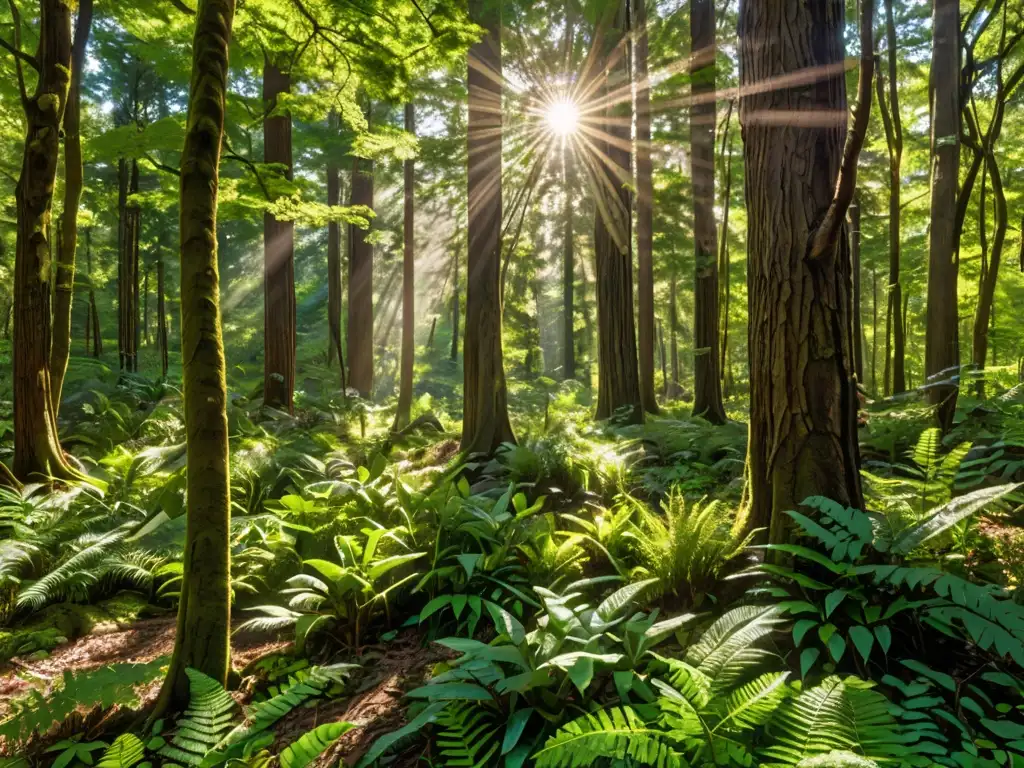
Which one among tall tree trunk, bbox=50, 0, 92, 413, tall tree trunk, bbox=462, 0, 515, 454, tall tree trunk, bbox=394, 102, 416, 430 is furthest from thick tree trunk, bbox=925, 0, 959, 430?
tall tree trunk, bbox=50, 0, 92, 413

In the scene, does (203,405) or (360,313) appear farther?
(360,313)

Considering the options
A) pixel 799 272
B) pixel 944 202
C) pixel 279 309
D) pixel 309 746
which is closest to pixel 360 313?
pixel 279 309

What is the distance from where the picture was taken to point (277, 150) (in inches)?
397

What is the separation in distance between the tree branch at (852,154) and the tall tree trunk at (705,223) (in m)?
5.81

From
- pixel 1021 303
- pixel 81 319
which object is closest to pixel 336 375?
pixel 81 319

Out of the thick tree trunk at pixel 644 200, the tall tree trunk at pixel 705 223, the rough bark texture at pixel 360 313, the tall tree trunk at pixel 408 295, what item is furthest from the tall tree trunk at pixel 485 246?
the rough bark texture at pixel 360 313

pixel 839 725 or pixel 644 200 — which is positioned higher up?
pixel 644 200

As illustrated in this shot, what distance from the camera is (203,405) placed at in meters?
2.45

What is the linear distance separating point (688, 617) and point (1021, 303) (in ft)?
67.1

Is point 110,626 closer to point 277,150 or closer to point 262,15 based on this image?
point 262,15

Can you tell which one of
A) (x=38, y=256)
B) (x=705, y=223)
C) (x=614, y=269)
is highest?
(x=705, y=223)

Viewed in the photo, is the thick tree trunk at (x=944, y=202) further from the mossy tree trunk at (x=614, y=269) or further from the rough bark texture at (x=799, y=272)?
the mossy tree trunk at (x=614, y=269)

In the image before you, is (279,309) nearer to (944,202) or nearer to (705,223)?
(705,223)

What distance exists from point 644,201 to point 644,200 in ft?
0.05
